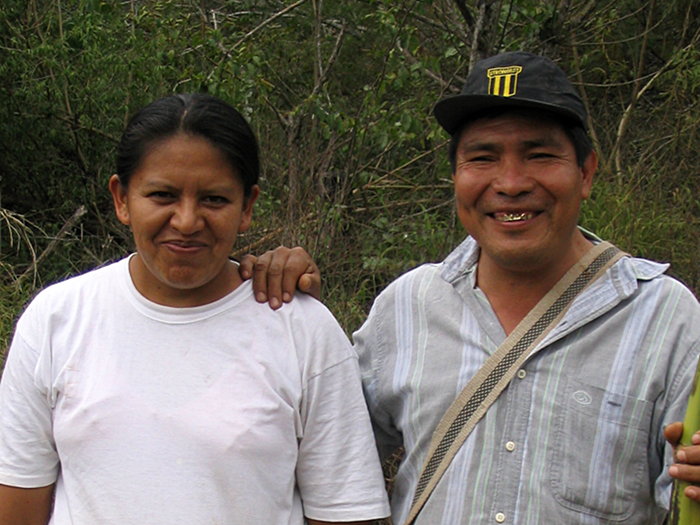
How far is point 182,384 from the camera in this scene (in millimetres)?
1931

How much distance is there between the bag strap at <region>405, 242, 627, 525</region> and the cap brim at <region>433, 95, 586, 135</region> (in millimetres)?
367

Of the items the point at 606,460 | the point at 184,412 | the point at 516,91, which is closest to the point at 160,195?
the point at 184,412

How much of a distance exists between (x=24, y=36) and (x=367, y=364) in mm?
6088

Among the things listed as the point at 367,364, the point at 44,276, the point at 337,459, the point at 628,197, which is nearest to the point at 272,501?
the point at 337,459

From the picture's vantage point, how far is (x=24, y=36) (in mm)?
7363

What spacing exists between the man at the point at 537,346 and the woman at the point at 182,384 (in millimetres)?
157

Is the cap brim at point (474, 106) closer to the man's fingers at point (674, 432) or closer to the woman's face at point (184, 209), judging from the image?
the woman's face at point (184, 209)

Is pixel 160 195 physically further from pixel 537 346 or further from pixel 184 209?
pixel 537 346

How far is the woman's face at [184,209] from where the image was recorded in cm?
193

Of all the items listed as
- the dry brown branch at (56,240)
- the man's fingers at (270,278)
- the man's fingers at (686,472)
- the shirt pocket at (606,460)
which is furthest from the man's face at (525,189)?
the dry brown branch at (56,240)

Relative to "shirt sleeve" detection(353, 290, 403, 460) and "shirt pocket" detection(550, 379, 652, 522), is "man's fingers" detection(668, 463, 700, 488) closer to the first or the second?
"shirt pocket" detection(550, 379, 652, 522)

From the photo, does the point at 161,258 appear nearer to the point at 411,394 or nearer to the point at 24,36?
the point at 411,394

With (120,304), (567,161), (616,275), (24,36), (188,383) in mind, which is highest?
(24,36)

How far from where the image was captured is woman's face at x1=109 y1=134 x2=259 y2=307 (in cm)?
193
